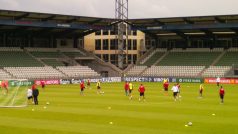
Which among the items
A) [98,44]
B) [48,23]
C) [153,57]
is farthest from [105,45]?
[48,23]

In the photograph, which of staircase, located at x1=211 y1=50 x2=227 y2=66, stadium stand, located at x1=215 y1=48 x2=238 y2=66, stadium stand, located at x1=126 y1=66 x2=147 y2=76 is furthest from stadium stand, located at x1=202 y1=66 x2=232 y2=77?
stadium stand, located at x1=126 y1=66 x2=147 y2=76

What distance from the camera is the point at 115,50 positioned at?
331ft

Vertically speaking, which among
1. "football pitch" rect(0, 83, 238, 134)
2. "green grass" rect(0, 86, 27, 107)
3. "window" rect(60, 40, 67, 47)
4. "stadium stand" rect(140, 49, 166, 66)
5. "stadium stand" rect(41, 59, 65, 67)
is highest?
"window" rect(60, 40, 67, 47)

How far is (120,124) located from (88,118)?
138 inches

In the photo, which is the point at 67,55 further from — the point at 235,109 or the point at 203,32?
the point at 235,109

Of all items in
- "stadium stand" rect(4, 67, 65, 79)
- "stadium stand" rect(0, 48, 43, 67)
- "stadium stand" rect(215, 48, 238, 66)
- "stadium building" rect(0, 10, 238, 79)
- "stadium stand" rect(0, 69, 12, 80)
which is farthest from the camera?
"stadium stand" rect(215, 48, 238, 66)

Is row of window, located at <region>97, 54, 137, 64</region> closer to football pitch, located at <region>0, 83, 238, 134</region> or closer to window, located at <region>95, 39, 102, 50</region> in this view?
window, located at <region>95, 39, 102, 50</region>

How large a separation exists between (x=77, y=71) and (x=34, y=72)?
9.50 meters

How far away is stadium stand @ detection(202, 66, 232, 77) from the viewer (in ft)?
262

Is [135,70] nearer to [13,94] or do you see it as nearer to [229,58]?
[229,58]

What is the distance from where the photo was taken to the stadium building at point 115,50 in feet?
259

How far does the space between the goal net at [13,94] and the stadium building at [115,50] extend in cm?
2837

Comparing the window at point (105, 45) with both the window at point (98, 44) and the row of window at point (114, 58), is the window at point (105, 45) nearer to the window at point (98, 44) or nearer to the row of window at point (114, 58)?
the window at point (98, 44)

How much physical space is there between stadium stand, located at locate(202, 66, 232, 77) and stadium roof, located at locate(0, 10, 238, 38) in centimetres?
682
